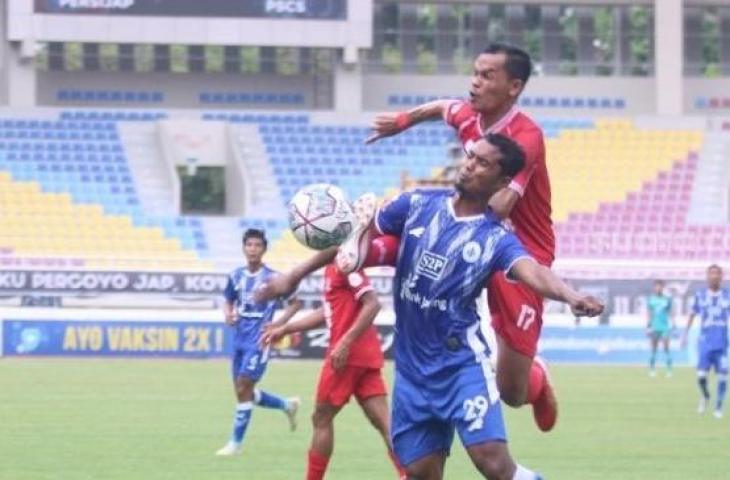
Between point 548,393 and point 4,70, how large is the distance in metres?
38.8

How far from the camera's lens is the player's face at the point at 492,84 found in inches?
423

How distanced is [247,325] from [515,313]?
733cm

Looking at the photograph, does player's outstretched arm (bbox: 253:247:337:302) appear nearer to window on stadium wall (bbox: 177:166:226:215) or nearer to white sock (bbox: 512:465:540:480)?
white sock (bbox: 512:465:540:480)

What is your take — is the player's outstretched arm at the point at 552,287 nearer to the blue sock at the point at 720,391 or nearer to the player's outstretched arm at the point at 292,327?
the player's outstretched arm at the point at 292,327

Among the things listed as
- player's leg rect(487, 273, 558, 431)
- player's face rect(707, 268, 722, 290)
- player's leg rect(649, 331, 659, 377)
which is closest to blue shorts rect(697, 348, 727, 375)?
player's face rect(707, 268, 722, 290)

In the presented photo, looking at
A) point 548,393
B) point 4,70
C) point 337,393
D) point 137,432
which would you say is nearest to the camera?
point 548,393

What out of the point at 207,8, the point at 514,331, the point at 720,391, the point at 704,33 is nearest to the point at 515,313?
the point at 514,331

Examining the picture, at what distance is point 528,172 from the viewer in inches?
416

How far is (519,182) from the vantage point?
34.4 ft

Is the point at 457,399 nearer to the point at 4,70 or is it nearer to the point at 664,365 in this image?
the point at 664,365

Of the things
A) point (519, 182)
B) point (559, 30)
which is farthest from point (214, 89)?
point (519, 182)

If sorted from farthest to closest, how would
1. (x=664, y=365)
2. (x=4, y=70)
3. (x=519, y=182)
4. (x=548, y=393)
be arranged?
(x=4, y=70) → (x=664, y=365) → (x=548, y=393) → (x=519, y=182)

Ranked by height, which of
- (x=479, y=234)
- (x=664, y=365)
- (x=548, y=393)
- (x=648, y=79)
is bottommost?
(x=664, y=365)

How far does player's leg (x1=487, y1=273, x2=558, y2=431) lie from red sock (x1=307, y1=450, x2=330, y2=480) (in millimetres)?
2383
